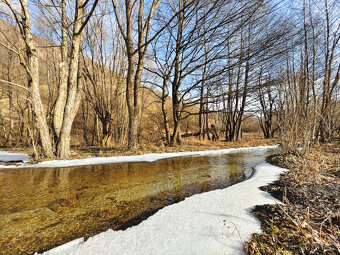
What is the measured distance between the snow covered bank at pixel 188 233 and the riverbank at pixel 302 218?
135 millimetres

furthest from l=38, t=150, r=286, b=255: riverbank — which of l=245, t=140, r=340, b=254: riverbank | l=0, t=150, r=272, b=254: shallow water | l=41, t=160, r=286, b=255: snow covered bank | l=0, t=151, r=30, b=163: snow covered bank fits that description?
l=0, t=151, r=30, b=163: snow covered bank

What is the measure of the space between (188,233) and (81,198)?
191 cm

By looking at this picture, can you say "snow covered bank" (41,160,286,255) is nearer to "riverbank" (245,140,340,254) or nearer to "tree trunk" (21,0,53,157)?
"riverbank" (245,140,340,254)

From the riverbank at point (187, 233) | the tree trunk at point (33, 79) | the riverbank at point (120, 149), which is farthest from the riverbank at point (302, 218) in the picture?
the tree trunk at point (33, 79)

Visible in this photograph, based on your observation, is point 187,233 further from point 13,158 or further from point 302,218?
point 13,158

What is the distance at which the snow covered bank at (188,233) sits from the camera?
131cm

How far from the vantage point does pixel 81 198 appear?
247 centimetres

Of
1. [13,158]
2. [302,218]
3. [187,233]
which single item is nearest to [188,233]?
[187,233]

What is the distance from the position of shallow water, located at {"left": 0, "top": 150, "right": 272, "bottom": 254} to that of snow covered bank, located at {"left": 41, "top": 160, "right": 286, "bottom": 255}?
0.24 meters

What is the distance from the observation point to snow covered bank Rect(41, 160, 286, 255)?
4.31 feet

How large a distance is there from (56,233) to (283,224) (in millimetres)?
2367

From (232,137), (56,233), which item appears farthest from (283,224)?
(232,137)

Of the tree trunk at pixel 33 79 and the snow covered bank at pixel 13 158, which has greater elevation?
the tree trunk at pixel 33 79

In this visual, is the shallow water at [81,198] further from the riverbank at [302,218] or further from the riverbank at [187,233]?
the riverbank at [302,218]
